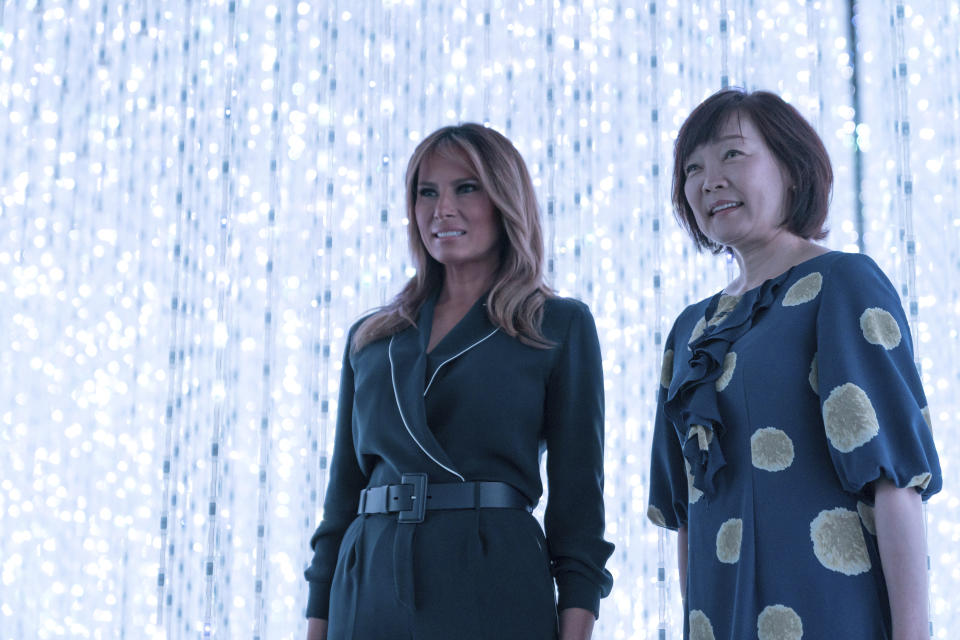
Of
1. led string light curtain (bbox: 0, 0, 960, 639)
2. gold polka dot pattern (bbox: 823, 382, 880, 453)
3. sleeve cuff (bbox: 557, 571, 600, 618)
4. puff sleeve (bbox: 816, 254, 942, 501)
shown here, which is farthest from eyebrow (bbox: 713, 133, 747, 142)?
led string light curtain (bbox: 0, 0, 960, 639)

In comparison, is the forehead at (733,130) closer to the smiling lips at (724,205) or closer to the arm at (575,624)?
the smiling lips at (724,205)

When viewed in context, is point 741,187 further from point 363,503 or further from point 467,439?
point 363,503

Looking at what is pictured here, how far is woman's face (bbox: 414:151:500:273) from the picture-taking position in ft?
4.54

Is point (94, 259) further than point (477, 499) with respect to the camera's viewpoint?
Yes

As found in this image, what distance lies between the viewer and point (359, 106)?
2582 millimetres

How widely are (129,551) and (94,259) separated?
0.77 metres

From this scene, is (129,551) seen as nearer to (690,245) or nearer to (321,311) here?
(321,311)

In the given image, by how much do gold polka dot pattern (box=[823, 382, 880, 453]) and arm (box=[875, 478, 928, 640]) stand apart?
45mm

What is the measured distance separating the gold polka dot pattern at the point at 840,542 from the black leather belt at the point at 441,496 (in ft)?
1.24

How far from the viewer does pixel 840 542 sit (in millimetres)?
976

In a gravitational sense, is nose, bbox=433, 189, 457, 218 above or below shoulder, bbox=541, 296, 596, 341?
above

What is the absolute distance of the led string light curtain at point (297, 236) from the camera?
2369mm

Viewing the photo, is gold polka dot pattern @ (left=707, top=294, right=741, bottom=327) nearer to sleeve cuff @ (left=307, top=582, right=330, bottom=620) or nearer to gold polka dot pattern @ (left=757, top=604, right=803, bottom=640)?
gold polka dot pattern @ (left=757, top=604, right=803, bottom=640)

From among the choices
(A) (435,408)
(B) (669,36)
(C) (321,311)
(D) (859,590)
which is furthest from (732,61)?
(D) (859,590)
